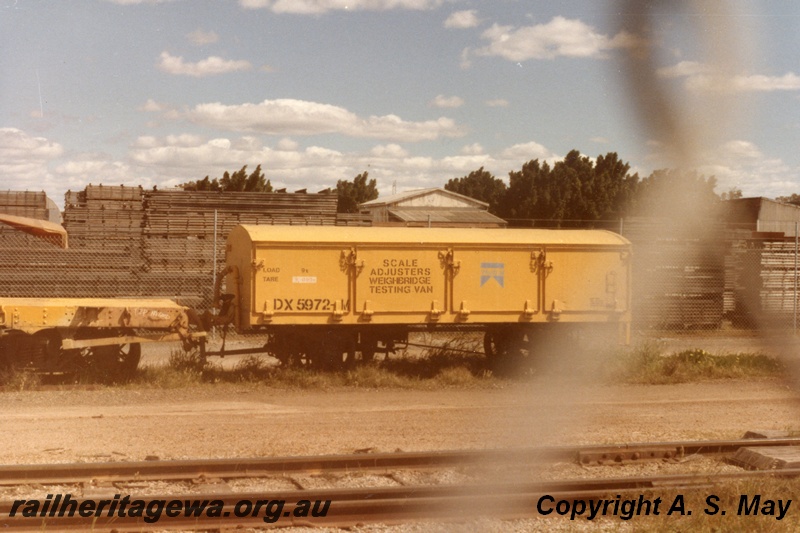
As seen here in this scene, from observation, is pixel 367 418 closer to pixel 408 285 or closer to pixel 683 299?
pixel 408 285

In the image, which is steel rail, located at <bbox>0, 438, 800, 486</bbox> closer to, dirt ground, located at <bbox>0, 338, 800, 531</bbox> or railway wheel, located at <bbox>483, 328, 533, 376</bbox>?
dirt ground, located at <bbox>0, 338, 800, 531</bbox>

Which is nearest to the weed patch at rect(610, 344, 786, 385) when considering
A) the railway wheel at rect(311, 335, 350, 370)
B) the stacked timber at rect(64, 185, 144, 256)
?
the railway wheel at rect(311, 335, 350, 370)

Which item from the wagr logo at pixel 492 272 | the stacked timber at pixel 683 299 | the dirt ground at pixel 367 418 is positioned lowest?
the dirt ground at pixel 367 418

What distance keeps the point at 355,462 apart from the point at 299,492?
1281mm

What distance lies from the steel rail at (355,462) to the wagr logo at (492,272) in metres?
5.54

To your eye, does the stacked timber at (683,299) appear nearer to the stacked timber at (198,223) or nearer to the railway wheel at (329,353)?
the stacked timber at (198,223)

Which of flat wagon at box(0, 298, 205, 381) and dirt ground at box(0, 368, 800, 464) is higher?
flat wagon at box(0, 298, 205, 381)

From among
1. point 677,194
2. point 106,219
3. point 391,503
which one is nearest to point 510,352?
point 391,503

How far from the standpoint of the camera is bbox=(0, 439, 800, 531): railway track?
6445mm

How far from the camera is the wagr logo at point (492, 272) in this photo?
14281mm

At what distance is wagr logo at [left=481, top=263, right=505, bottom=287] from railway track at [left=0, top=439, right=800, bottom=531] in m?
5.71

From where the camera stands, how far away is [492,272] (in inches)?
563

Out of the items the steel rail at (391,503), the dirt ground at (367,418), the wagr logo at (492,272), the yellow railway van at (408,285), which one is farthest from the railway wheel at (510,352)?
the steel rail at (391,503)

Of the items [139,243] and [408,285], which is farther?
[139,243]
